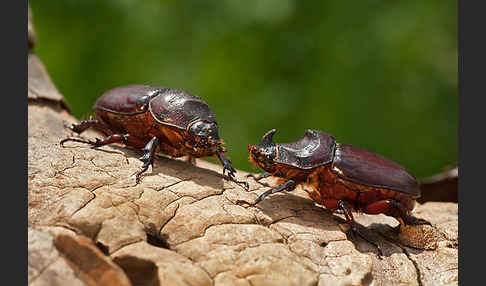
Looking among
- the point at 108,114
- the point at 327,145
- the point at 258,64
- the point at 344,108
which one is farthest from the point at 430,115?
the point at 108,114

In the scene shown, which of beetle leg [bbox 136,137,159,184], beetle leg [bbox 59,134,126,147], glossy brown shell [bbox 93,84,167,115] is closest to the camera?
beetle leg [bbox 136,137,159,184]

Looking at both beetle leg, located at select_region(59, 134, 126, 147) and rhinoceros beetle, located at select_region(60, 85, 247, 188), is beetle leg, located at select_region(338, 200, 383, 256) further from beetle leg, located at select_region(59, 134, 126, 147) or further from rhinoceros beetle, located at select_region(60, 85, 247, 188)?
beetle leg, located at select_region(59, 134, 126, 147)

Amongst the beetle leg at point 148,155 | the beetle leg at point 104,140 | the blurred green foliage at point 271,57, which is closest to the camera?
the beetle leg at point 148,155

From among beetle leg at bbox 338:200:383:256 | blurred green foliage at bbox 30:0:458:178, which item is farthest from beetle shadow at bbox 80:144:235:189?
blurred green foliage at bbox 30:0:458:178

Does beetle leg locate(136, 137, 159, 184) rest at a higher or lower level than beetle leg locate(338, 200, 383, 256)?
higher

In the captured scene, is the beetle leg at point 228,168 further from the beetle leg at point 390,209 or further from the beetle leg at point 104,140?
the beetle leg at point 390,209

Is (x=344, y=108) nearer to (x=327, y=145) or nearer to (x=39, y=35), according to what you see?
(x=327, y=145)

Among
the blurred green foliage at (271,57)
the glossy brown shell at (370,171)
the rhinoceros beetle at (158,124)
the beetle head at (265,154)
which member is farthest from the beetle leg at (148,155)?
the blurred green foliage at (271,57)
